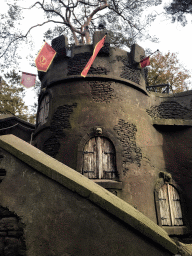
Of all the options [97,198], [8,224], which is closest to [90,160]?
[97,198]

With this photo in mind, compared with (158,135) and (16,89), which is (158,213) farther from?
(16,89)

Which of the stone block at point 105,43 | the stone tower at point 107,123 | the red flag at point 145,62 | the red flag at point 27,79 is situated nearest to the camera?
the stone tower at point 107,123

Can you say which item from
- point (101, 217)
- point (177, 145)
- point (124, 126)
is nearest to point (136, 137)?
point (124, 126)

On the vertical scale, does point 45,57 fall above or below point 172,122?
above

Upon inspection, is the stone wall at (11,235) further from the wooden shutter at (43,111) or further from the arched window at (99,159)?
the wooden shutter at (43,111)

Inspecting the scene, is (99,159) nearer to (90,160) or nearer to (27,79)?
(90,160)

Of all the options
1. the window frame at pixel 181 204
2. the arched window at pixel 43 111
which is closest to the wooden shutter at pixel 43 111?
the arched window at pixel 43 111

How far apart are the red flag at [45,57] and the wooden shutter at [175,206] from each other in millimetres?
7315

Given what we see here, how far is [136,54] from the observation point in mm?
8977

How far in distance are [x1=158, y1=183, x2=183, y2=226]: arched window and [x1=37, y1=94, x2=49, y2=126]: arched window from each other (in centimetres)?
575

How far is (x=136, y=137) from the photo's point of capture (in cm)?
780

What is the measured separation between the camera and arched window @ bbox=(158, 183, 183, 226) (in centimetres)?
745

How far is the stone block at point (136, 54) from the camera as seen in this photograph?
29.2ft

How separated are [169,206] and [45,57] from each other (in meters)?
8.07
